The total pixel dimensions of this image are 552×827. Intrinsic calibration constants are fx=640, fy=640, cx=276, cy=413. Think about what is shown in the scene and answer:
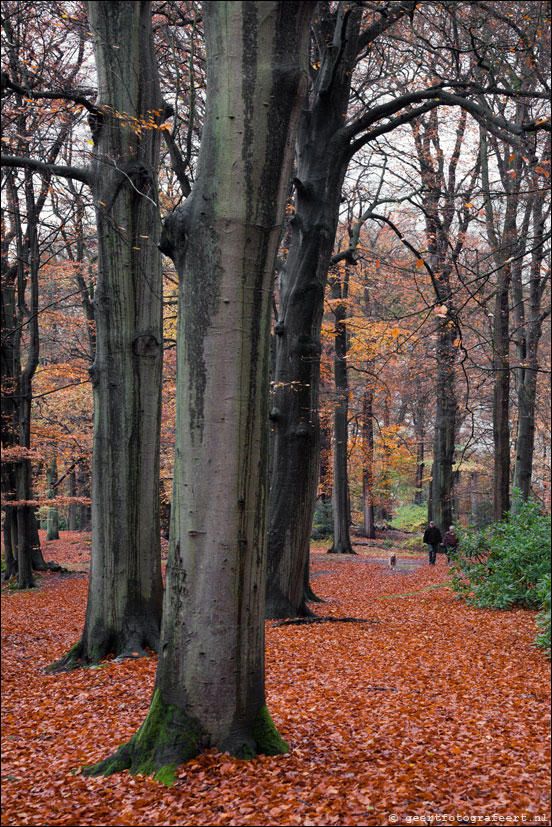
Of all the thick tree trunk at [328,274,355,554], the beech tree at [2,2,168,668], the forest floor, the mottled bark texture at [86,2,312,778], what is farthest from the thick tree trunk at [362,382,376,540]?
the mottled bark texture at [86,2,312,778]

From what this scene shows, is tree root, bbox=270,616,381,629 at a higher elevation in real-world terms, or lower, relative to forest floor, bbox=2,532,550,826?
lower

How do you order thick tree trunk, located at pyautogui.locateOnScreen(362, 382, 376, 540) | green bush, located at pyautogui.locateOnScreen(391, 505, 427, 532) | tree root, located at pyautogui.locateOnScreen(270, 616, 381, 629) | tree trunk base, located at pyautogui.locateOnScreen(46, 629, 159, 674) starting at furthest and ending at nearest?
green bush, located at pyautogui.locateOnScreen(391, 505, 427, 532)
thick tree trunk, located at pyautogui.locateOnScreen(362, 382, 376, 540)
tree root, located at pyautogui.locateOnScreen(270, 616, 381, 629)
tree trunk base, located at pyautogui.locateOnScreen(46, 629, 159, 674)

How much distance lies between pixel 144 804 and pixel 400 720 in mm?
2082

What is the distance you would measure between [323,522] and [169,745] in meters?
24.5

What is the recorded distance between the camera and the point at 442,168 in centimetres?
1970

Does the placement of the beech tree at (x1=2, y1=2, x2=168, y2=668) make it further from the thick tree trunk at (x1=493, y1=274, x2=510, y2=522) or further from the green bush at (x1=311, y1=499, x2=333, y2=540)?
the green bush at (x1=311, y1=499, x2=333, y2=540)

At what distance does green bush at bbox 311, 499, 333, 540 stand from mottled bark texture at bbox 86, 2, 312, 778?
23.9 m

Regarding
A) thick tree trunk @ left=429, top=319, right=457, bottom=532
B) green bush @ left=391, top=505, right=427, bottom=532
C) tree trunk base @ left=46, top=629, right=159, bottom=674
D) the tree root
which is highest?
thick tree trunk @ left=429, top=319, right=457, bottom=532

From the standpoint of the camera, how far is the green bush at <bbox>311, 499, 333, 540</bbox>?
2762cm

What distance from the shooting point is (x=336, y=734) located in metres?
4.33

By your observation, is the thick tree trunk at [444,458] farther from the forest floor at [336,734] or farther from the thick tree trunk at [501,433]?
the forest floor at [336,734]

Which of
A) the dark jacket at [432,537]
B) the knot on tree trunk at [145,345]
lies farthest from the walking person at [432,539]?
the knot on tree trunk at [145,345]

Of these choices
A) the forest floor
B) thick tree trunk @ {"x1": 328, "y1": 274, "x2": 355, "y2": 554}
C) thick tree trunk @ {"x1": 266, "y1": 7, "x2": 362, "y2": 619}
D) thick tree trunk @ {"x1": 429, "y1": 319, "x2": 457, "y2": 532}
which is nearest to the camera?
the forest floor

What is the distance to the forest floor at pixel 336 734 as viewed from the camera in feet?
10.8
